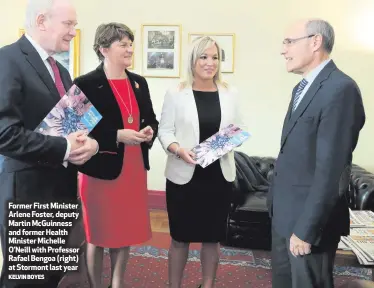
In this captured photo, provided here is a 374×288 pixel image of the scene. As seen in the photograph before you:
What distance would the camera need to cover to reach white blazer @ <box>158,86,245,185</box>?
2309 mm

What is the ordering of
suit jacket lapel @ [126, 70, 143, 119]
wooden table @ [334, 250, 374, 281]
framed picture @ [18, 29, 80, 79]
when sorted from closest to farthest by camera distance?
wooden table @ [334, 250, 374, 281], suit jacket lapel @ [126, 70, 143, 119], framed picture @ [18, 29, 80, 79]

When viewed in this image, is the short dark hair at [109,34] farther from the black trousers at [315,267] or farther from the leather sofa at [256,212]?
the leather sofa at [256,212]

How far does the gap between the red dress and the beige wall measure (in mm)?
2706

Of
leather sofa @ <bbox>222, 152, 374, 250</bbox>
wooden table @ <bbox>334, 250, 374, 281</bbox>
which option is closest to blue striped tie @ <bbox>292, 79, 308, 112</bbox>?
wooden table @ <bbox>334, 250, 374, 281</bbox>

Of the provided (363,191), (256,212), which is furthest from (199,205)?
(363,191)

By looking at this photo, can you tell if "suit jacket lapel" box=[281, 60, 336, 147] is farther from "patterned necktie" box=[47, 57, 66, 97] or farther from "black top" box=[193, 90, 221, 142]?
"patterned necktie" box=[47, 57, 66, 97]

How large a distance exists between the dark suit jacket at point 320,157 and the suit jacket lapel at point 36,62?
1.02m

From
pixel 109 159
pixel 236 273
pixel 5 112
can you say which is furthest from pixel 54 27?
pixel 236 273

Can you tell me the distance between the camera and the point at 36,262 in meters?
1.50

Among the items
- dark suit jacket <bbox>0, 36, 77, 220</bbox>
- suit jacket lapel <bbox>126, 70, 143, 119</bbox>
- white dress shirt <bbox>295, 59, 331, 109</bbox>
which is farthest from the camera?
suit jacket lapel <bbox>126, 70, 143, 119</bbox>

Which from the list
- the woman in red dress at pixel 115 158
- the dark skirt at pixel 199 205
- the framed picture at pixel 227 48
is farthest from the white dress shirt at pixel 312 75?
the framed picture at pixel 227 48

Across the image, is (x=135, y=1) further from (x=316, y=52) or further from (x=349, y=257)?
(x=349, y=257)

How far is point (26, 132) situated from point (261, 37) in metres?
3.77

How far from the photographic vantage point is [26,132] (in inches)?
55.7
